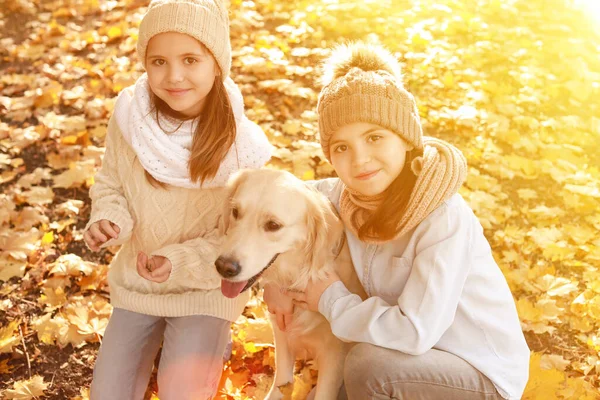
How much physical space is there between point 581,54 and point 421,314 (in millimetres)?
5286

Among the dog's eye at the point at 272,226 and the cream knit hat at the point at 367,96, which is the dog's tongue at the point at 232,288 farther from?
the cream knit hat at the point at 367,96

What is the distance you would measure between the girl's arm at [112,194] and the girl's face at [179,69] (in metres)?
0.36

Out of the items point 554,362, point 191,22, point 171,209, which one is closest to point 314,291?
point 171,209

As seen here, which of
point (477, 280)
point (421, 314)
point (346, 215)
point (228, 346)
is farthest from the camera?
point (228, 346)

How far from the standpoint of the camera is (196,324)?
242 cm

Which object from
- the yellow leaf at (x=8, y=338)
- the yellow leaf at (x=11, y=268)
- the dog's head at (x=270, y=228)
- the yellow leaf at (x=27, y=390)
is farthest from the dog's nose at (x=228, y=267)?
the yellow leaf at (x=11, y=268)

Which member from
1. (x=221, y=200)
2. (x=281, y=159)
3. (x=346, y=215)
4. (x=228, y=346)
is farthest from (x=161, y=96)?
(x=281, y=159)

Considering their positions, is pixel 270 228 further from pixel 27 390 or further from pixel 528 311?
pixel 528 311

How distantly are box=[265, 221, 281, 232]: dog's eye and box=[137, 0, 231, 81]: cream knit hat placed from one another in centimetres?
75

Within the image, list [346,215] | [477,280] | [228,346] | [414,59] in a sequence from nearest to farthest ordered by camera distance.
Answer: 1. [477,280]
2. [346,215]
3. [228,346]
4. [414,59]

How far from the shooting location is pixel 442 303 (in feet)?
6.07

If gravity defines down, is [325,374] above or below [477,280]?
below

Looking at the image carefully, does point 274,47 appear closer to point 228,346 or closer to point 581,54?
point 581,54

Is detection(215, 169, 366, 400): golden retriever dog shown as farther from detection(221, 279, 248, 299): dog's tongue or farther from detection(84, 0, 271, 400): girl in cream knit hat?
detection(84, 0, 271, 400): girl in cream knit hat
